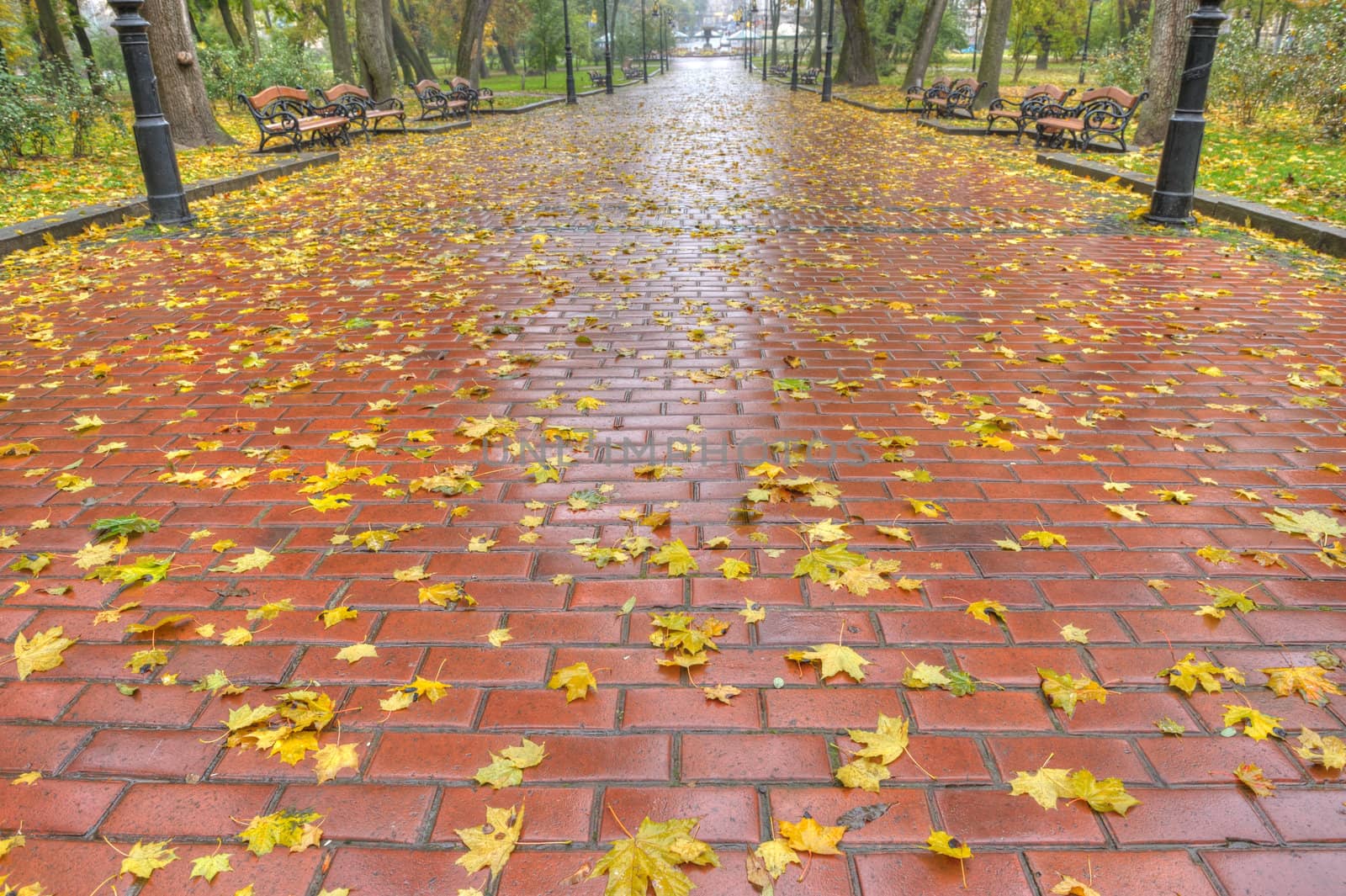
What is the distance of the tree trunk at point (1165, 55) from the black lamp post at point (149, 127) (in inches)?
460

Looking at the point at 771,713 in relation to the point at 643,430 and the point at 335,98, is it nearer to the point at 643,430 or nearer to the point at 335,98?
the point at 643,430

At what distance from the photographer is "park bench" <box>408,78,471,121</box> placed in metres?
18.9

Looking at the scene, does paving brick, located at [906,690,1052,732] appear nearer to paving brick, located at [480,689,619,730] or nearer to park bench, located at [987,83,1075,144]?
paving brick, located at [480,689,619,730]

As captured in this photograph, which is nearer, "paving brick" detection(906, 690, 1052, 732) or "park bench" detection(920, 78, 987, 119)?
"paving brick" detection(906, 690, 1052, 732)

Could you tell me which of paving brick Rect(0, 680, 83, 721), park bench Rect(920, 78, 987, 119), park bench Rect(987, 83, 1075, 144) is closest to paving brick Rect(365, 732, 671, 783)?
paving brick Rect(0, 680, 83, 721)

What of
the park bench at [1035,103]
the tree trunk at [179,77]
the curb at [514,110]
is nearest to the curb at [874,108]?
the park bench at [1035,103]

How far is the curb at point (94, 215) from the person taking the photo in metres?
7.26

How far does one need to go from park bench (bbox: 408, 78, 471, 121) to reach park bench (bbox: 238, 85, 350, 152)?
406cm

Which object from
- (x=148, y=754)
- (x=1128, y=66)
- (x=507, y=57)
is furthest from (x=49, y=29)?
(x=507, y=57)

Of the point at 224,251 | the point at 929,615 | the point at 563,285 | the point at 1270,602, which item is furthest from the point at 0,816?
the point at 224,251

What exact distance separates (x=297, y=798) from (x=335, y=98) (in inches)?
669

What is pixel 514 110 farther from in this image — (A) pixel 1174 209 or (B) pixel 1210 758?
(B) pixel 1210 758

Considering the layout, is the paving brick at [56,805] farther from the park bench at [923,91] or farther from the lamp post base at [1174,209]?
the park bench at [923,91]

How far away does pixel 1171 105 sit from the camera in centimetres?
1183
